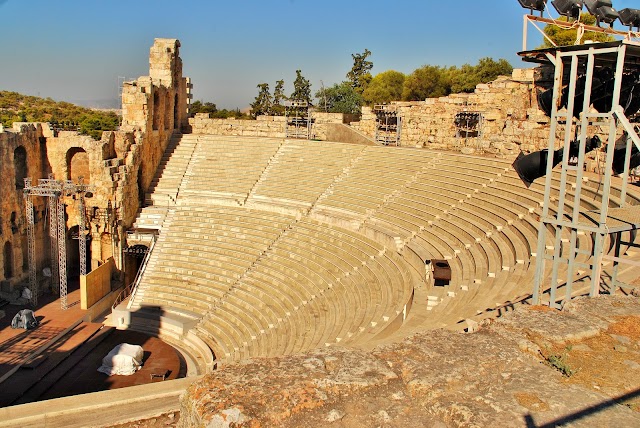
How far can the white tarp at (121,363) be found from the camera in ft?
48.4

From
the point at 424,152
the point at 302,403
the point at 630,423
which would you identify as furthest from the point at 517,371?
the point at 424,152

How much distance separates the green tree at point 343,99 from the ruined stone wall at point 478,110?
15.2 metres

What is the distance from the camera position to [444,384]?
4.57 meters

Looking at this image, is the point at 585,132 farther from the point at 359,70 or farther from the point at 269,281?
the point at 359,70

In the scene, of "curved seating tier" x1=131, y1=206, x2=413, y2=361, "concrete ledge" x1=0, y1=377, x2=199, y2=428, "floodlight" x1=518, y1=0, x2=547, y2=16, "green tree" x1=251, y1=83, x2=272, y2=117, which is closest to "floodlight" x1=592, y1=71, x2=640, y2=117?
"floodlight" x1=518, y1=0, x2=547, y2=16

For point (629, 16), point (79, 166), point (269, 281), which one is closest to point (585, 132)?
point (629, 16)

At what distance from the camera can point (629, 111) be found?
27.4ft

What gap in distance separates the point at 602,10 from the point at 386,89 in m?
34.2

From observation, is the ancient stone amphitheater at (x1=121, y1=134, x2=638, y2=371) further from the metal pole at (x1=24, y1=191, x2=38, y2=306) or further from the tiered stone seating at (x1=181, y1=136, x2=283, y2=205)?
the metal pole at (x1=24, y1=191, x2=38, y2=306)

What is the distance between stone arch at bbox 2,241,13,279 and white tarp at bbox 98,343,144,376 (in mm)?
7757

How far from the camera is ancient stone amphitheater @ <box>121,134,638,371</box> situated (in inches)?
480

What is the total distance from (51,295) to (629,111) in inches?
766

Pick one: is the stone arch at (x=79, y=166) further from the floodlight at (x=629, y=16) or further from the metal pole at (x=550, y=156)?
the floodlight at (x=629, y=16)

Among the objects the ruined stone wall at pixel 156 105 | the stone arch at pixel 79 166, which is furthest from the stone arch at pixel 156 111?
the stone arch at pixel 79 166
